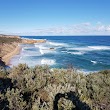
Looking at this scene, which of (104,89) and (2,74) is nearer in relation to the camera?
(104,89)

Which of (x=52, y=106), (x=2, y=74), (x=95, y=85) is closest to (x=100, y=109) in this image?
(x=95, y=85)

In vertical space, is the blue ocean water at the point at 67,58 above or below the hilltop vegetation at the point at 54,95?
below

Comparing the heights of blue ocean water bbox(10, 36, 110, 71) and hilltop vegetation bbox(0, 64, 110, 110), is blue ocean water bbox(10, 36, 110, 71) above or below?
below

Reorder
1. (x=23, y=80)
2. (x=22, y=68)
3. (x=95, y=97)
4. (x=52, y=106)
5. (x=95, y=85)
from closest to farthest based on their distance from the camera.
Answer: (x=52, y=106), (x=95, y=97), (x=95, y=85), (x=23, y=80), (x=22, y=68)

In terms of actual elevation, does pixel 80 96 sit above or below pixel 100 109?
above

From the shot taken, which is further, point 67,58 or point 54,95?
point 67,58

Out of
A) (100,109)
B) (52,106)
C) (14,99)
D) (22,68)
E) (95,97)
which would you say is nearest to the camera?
(52,106)

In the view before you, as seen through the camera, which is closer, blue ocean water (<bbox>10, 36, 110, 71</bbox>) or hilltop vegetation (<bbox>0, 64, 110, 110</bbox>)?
hilltop vegetation (<bbox>0, 64, 110, 110</bbox>)

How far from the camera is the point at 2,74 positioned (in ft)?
77.8

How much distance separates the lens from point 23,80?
20000 millimetres

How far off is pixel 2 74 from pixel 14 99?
9.61 meters

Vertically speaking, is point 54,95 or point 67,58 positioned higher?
point 54,95

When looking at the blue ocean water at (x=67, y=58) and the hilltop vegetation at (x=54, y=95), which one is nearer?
the hilltop vegetation at (x=54, y=95)

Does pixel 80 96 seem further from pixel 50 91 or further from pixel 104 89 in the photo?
pixel 104 89
